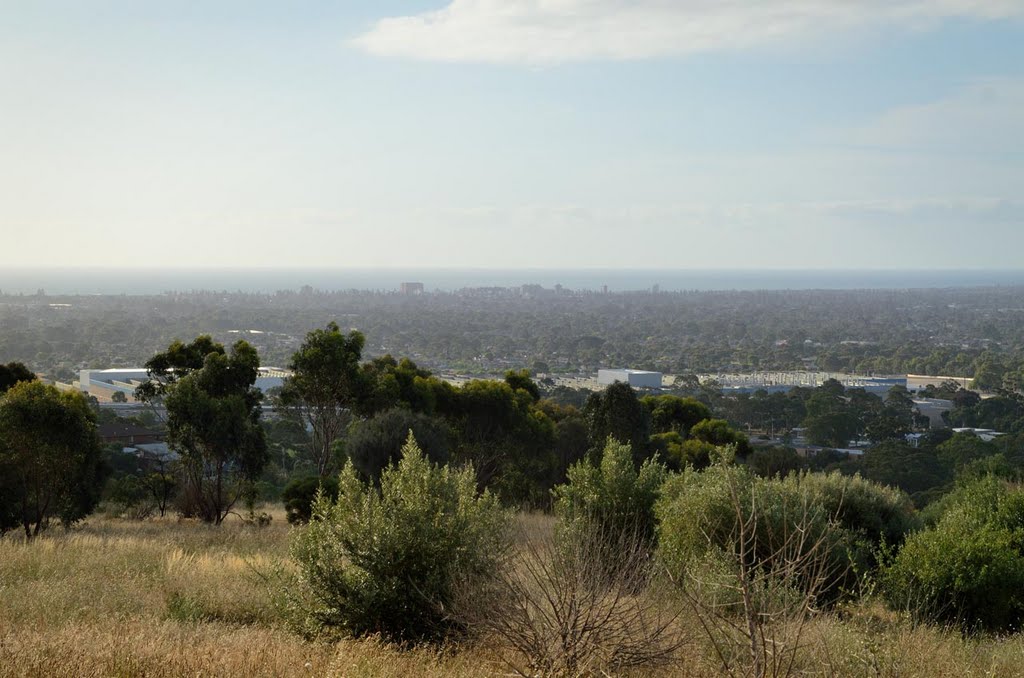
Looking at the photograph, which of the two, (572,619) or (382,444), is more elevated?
(572,619)

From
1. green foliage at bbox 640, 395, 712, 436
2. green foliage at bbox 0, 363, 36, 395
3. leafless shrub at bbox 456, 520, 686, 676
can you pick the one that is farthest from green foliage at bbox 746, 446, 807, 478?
leafless shrub at bbox 456, 520, 686, 676

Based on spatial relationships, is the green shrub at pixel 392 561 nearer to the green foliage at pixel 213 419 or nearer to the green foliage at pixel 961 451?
the green foliage at pixel 213 419

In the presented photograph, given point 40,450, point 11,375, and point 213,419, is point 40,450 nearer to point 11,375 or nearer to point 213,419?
point 213,419

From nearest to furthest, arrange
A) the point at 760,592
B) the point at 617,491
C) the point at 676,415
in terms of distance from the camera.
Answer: the point at 760,592, the point at 617,491, the point at 676,415

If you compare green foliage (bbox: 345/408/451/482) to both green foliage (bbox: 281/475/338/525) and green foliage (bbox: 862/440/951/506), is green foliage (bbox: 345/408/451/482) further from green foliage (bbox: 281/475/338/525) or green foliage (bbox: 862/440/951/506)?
green foliage (bbox: 862/440/951/506)

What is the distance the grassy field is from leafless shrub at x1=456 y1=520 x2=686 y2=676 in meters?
0.16

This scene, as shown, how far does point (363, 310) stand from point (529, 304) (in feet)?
158

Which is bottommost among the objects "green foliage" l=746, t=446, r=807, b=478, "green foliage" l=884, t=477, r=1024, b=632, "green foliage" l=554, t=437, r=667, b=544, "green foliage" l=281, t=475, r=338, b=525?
"green foliage" l=746, t=446, r=807, b=478

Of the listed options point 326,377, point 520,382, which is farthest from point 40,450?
point 520,382

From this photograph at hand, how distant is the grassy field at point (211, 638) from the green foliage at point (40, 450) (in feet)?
9.35

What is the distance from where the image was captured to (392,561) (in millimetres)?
6973

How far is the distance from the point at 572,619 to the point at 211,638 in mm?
2624

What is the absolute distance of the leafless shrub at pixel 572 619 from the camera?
571cm

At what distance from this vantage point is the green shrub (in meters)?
6.91
